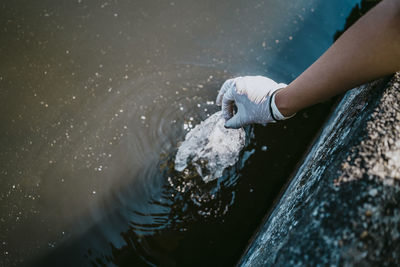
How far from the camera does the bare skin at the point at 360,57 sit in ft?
3.02

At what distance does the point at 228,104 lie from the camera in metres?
1.75

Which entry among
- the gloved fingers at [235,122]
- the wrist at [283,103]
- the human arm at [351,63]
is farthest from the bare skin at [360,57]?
the gloved fingers at [235,122]

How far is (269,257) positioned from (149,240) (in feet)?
2.88

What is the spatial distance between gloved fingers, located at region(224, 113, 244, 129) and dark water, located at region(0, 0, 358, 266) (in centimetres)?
26

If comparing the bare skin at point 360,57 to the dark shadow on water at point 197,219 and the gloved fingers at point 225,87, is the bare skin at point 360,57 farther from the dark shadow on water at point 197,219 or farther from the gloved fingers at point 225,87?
the dark shadow on water at point 197,219

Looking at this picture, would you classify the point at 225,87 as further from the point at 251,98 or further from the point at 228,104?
the point at 251,98

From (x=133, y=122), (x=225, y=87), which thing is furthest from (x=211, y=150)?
(x=133, y=122)

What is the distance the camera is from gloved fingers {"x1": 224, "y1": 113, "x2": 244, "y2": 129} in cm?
167

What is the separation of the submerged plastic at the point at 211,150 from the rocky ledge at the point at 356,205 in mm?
791

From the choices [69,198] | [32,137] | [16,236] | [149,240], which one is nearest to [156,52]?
[32,137]

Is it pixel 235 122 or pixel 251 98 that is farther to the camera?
pixel 235 122

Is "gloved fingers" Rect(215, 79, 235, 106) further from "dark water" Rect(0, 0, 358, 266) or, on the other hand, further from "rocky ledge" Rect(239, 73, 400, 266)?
"rocky ledge" Rect(239, 73, 400, 266)

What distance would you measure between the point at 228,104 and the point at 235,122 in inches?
5.6

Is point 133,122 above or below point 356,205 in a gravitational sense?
above
